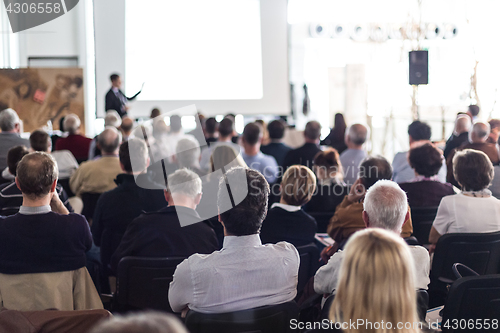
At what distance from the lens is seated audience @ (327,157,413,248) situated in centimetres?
274

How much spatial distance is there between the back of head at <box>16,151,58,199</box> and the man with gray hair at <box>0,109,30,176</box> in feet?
9.99

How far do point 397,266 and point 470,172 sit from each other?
1.91 metres

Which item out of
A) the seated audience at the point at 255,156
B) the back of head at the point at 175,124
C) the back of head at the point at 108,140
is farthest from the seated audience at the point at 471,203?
the back of head at the point at 175,124

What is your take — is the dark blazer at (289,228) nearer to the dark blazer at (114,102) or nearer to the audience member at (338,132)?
the audience member at (338,132)

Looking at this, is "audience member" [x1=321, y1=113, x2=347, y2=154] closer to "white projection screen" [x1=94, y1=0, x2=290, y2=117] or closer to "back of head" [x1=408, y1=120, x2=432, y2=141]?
"white projection screen" [x1=94, y1=0, x2=290, y2=117]

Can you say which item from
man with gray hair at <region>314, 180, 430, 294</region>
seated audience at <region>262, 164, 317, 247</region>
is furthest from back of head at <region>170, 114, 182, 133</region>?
man with gray hair at <region>314, 180, 430, 294</region>

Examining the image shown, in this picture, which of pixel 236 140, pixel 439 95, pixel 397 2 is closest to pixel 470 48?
pixel 439 95

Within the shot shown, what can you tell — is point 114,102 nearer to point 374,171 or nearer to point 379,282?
point 374,171

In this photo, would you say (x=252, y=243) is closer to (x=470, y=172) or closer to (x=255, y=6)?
(x=470, y=172)

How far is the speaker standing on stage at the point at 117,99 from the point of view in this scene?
23.0 feet

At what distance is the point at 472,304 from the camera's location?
181 centimetres

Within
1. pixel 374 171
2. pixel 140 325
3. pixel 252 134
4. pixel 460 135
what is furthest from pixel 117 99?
pixel 140 325

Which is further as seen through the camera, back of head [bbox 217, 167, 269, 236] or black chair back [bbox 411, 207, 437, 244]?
black chair back [bbox 411, 207, 437, 244]

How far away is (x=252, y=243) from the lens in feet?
6.07
